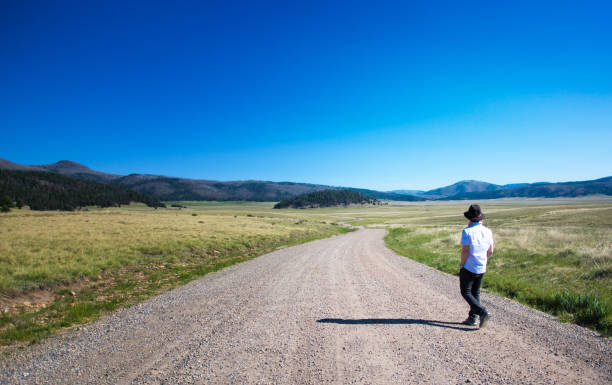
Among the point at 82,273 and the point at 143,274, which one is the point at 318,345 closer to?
the point at 143,274

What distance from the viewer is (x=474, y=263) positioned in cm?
644

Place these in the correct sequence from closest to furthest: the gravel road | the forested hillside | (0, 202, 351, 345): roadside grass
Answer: the gravel road < (0, 202, 351, 345): roadside grass < the forested hillside

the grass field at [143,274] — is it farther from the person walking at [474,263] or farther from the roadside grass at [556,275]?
the person walking at [474,263]

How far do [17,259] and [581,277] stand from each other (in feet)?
79.8

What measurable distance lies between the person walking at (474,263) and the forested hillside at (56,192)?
458ft

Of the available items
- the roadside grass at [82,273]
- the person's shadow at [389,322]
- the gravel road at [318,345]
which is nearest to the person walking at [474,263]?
the gravel road at [318,345]

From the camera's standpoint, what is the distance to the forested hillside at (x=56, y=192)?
116125mm

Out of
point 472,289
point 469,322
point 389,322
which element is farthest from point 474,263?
point 389,322

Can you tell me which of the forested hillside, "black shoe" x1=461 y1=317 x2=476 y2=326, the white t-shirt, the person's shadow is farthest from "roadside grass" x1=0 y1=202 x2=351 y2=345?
the forested hillside

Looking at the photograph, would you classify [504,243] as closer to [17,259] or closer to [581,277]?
[581,277]

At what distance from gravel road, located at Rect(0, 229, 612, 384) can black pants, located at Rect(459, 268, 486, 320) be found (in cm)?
44

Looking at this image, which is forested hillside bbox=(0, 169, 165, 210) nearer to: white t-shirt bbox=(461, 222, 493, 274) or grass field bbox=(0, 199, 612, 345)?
grass field bbox=(0, 199, 612, 345)

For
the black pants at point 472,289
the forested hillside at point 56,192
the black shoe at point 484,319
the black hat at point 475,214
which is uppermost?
the forested hillside at point 56,192

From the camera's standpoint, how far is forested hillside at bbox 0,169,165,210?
116125 mm
